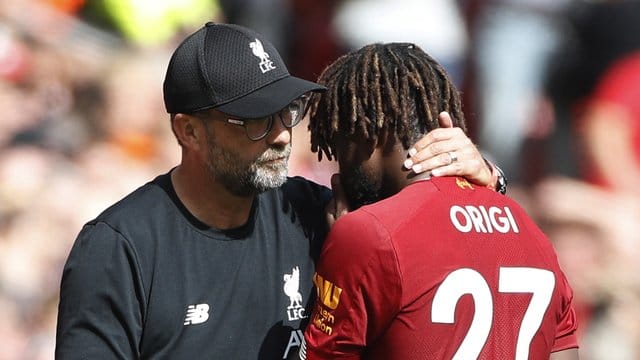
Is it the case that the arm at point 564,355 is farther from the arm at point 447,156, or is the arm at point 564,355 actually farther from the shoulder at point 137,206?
the shoulder at point 137,206

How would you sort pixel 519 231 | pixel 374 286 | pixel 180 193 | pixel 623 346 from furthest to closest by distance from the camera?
pixel 623 346 → pixel 180 193 → pixel 519 231 → pixel 374 286

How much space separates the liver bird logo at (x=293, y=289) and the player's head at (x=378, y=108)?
0.90 ft

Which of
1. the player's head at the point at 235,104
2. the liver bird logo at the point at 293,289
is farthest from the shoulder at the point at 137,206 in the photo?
the liver bird logo at the point at 293,289

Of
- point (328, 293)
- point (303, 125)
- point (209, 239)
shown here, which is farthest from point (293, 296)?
point (303, 125)

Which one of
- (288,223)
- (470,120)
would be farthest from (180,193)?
(470,120)

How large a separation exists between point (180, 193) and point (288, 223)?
1.14 ft

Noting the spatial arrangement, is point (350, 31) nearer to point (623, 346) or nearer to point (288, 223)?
point (623, 346)

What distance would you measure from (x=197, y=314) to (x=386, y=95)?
731 millimetres

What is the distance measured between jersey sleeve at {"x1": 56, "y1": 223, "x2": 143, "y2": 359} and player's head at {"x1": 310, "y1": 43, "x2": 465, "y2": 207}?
613 millimetres

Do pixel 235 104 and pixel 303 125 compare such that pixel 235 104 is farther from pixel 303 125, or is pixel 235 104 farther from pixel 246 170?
pixel 303 125

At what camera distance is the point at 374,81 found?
9.36 feet

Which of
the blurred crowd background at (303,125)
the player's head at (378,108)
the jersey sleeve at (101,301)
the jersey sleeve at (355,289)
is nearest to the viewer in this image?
the jersey sleeve at (355,289)

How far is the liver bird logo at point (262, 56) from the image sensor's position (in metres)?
2.92

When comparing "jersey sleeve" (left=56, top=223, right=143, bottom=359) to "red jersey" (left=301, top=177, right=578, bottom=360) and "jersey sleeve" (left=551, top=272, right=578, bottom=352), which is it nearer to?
"red jersey" (left=301, top=177, right=578, bottom=360)
